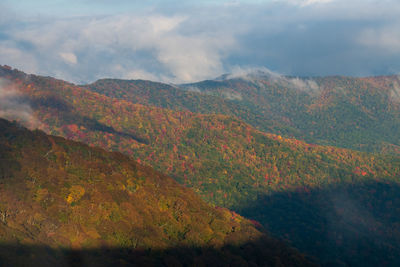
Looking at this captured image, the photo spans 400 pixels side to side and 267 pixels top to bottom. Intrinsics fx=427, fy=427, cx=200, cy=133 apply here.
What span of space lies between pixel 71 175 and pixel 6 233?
65.8 m

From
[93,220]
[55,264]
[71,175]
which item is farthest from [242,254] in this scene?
[55,264]

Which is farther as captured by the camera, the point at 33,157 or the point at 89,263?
the point at 33,157

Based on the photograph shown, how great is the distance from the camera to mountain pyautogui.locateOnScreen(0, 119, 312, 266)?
122 meters

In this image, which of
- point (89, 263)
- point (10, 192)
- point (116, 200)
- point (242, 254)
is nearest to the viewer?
point (89, 263)

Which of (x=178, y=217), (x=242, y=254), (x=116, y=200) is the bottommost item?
(x=242, y=254)

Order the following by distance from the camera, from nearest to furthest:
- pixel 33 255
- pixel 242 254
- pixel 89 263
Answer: pixel 33 255 < pixel 89 263 < pixel 242 254

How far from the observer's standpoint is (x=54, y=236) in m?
128

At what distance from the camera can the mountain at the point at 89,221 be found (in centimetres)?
12223

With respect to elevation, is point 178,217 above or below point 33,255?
below

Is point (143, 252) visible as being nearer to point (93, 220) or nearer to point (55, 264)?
point (93, 220)

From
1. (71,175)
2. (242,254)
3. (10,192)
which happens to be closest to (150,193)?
(71,175)

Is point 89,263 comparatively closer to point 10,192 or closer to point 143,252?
point 143,252

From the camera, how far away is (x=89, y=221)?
15138 centimetres

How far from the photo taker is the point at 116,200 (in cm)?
17262
